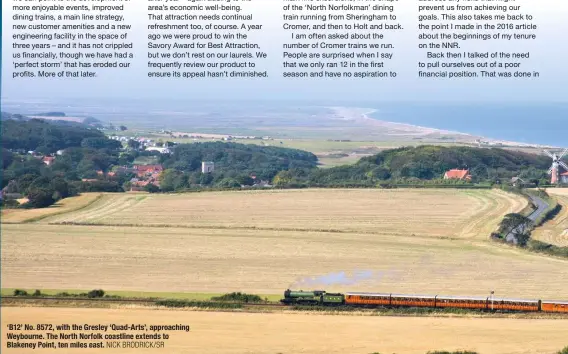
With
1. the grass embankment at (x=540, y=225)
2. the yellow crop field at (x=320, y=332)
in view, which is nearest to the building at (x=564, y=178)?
the grass embankment at (x=540, y=225)

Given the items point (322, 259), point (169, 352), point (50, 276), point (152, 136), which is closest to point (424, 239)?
point (322, 259)

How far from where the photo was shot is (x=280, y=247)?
51.9 metres

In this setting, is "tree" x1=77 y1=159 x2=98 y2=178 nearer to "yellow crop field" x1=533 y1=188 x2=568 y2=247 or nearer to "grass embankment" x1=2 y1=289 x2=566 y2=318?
"yellow crop field" x1=533 y1=188 x2=568 y2=247

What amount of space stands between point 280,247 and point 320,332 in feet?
60.1

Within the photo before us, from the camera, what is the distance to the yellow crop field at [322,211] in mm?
59625

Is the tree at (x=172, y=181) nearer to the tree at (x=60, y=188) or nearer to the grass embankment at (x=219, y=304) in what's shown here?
the tree at (x=60, y=188)

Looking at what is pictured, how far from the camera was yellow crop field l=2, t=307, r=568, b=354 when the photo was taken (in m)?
31.4

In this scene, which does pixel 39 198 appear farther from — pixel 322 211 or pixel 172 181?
pixel 172 181

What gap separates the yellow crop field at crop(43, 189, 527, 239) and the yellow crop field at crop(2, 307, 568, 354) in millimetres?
21381

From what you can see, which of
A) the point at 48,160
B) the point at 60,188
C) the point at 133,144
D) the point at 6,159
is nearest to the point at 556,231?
the point at 60,188

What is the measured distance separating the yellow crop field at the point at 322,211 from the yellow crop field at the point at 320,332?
70.1ft

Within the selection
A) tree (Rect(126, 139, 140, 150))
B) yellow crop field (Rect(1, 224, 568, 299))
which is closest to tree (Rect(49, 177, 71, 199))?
yellow crop field (Rect(1, 224, 568, 299))

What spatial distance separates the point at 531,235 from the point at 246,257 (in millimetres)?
18363

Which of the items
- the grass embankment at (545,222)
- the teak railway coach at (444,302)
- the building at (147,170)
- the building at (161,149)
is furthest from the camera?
the building at (161,149)
